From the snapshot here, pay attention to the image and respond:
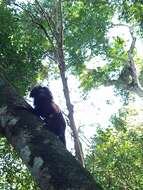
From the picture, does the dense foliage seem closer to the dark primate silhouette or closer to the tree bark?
the dark primate silhouette

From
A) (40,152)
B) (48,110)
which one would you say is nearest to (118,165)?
(48,110)

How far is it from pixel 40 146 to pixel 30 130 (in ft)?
1.19

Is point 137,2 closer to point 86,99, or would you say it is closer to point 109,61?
point 109,61

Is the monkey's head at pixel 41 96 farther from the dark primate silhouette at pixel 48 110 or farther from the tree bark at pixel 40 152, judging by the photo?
the tree bark at pixel 40 152

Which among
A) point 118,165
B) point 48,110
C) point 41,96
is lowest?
point 118,165

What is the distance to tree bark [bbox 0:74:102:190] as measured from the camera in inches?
128

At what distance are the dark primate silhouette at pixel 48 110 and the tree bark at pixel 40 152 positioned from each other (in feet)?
6.21

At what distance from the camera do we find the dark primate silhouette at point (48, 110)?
668 cm

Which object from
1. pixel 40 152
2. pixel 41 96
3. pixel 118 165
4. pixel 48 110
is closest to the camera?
pixel 40 152

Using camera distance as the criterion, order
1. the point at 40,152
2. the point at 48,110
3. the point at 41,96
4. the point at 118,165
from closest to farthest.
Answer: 1. the point at 40,152
2. the point at 48,110
3. the point at 41,96
4. the point at 118,165

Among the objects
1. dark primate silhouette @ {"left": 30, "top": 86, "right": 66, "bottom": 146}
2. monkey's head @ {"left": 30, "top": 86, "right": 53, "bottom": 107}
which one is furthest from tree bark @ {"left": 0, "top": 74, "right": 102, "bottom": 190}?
monkey's head @ {"left": 30, "top": 86, "right": 53, "bottom": 107}

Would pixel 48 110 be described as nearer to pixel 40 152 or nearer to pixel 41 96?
pixel 41 96

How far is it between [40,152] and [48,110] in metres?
3.28

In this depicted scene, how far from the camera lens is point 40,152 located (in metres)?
3.66
